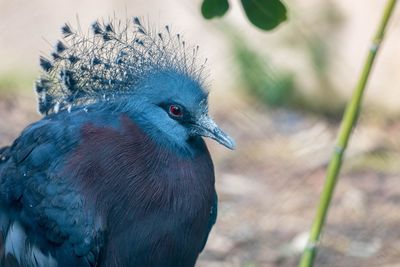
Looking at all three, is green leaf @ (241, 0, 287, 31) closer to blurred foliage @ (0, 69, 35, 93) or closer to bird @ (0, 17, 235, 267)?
bird @ (0, 17, 235, 267)

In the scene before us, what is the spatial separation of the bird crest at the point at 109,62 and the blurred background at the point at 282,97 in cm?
195

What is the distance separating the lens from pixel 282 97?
615cm

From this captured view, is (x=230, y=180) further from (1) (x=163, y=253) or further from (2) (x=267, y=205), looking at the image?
(1) (x=163, y=253)

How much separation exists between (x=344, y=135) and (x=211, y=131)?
0.43 meters

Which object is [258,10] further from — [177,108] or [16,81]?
[16,81]

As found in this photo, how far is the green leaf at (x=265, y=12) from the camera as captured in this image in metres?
2.61

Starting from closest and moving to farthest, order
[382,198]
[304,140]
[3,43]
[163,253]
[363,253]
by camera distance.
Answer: [163,253] → [363,253] → [382,198] → [304,140] → [3,43]

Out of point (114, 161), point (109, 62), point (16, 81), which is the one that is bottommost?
point (114, 161)

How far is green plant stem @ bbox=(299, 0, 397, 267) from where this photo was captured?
9.45 ft

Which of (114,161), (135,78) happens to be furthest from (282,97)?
(114,161)

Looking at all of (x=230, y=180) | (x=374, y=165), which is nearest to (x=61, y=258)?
(x=230, y=180)

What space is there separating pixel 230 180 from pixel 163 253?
2447mm

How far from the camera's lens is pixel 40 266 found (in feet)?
10.0

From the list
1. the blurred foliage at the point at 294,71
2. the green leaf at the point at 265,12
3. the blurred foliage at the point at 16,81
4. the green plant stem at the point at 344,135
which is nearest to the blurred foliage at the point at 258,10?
the green leaf at the point at 265,12
